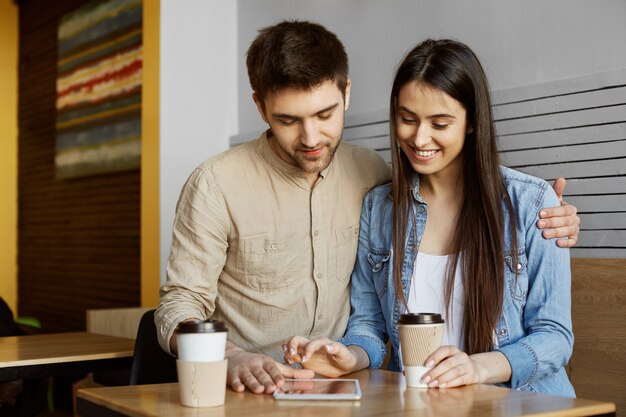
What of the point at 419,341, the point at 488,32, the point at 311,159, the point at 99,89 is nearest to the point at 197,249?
the point at 311,159

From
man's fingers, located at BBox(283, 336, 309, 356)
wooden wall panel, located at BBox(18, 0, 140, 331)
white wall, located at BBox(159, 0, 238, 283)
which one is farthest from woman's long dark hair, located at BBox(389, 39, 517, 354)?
wooden wall panel, located at BBox(18, 0, 140, 331)

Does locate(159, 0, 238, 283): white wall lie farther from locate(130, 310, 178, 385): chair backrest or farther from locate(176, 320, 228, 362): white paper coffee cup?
locate(176, 320, 228, 362): white paper coffee cup

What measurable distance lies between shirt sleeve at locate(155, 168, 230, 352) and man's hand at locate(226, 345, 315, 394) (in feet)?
1.29

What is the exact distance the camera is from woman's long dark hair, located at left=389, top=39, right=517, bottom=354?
2.03 m

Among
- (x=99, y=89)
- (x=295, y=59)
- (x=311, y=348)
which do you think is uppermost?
(x=99, y=89)

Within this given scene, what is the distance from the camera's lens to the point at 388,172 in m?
2.51

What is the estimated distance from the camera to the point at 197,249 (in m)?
2.21

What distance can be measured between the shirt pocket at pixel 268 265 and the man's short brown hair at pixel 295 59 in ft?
1.33

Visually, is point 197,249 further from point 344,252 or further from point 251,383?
point 251,383

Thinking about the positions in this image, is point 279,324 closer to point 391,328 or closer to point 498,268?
point 391,328

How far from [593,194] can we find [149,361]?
1.53m

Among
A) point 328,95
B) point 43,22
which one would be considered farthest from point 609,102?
point 43,22

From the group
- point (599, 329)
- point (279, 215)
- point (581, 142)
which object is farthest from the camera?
point (581, 142)

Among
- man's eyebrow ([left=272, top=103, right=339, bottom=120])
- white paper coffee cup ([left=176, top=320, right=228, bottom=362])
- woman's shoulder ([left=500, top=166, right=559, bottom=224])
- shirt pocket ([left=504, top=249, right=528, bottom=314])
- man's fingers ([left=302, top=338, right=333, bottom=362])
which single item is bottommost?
man's fingers ([left=302, top=338, right=333, bottom=362])
